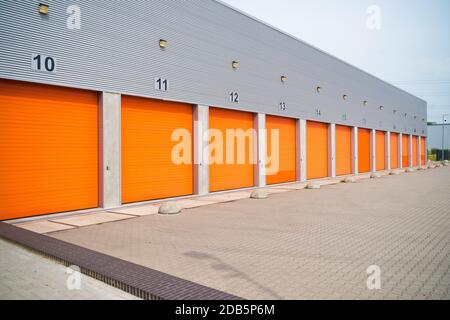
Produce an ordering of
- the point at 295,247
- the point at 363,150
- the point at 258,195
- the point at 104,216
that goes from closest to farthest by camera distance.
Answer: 1. the point at 295,247
2. the point at 104,216
3. the point at 258,195
4. the point at 363,150

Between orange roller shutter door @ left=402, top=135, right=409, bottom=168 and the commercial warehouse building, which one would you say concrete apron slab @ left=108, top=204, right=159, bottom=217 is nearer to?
the commercial warehouse building

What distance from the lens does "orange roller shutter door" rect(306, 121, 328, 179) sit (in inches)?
957

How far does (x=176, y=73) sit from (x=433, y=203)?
34.9 feet

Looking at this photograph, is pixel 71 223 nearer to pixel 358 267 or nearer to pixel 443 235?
pixel 358 267

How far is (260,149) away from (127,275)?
14.7 metres

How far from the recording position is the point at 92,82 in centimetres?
1184

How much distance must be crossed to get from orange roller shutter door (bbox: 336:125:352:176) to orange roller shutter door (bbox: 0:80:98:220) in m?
20.2

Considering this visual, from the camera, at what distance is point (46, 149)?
10.8 meters

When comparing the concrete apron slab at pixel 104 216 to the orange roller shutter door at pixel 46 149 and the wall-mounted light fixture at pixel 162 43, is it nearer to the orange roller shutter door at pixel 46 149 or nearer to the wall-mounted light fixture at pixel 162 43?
the orange roller shutter door at pixel 46 149

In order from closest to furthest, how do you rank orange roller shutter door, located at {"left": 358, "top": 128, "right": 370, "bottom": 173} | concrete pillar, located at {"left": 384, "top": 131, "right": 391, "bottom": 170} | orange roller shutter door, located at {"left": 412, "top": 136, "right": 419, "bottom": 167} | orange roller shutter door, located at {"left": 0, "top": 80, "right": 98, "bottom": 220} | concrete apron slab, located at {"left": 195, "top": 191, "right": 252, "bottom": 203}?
orange roller shutter door, located at {"left": 0, "top": 80, "right": 98, "bottom": 220}, concrete apron slab, located at {"left": 195, "top": 191, "right": 252, "bottom": 203}, orange roller shutter door, located at {"left": 358, "top": 128, "right": 370, "bottom": 173}, concrete pillar, located at {"left": 384, "top": 131, "right": 391, "bottom": 170}, orange roller shutter door, located at {"left": 412, "top": 136, "right": 419, "bottom": 167}

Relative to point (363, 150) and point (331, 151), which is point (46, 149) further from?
point (363, 150)

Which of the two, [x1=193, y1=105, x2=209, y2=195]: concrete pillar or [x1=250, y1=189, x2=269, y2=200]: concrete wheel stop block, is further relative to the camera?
[x1=193, y1=105, x2=209, y2=195]: concrete pillar

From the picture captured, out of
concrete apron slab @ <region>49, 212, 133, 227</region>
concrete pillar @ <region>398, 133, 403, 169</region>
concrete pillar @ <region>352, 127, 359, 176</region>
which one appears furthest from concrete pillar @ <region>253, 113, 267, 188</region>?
concrete pillar @ <region>398, 133, 403, 169</region>

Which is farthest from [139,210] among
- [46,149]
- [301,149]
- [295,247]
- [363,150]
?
[363,150]
